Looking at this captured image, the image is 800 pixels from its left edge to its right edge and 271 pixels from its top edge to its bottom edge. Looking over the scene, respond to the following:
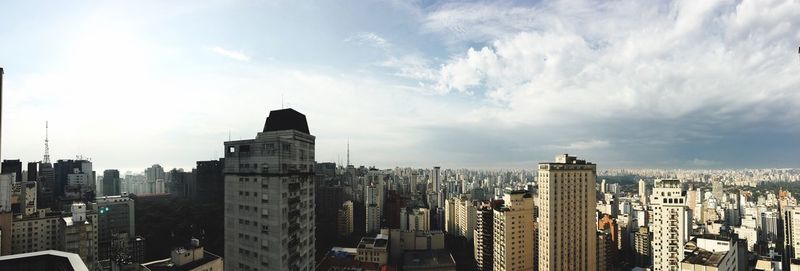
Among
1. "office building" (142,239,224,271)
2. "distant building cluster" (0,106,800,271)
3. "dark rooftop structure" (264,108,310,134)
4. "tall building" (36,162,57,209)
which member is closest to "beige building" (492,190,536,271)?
"distant building cluster" (0,106,800,271)

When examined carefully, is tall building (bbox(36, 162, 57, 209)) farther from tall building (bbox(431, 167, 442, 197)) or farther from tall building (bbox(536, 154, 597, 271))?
tall building (bbox(431, 167, 442, 197))

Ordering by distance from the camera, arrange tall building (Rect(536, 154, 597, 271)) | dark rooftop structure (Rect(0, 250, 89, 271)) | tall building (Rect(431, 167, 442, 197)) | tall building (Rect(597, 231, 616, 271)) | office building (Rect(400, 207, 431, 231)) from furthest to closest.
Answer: tall building (Rect(431, 167, 442, 197)), office building (Rect(400, 207, 431, 231)), tall building (Rect(597, 231, 616, 271)), tall building (Rect(536, 154, 597, 271)), dark rooftop structure (Rect(0, 250, 89, 271))

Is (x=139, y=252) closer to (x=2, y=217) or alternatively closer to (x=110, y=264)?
(x=110, y=264)

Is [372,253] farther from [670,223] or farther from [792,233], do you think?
[792,233]

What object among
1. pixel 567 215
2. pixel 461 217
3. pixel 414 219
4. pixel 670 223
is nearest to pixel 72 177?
pixel 414 219

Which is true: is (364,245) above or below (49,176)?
below

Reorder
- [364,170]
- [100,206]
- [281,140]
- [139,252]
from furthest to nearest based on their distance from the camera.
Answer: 1. [364,170]
2. [100,206]
3. [139,252]
4. [281,140]

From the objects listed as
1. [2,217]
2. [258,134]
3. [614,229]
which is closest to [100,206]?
[2,217]
